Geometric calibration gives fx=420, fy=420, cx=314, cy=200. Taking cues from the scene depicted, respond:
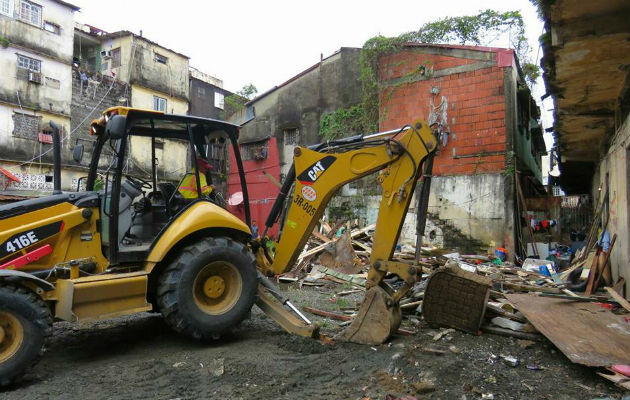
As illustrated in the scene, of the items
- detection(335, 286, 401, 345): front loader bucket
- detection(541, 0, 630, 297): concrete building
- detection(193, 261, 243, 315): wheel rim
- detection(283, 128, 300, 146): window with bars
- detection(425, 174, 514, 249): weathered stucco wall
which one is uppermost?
detection(283, 128, 300, 146): window with bars

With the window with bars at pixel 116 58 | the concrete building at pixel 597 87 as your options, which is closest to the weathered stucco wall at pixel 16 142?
the window with bars at pixel 116 58

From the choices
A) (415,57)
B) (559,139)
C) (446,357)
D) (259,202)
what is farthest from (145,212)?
(259,202)

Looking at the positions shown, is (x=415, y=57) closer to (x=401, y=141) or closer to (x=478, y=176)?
(x=478, y=176)

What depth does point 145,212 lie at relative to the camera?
17.2 feet

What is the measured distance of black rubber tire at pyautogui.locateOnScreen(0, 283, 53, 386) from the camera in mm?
3596

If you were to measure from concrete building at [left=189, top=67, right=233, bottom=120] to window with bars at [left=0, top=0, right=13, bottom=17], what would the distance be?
11.0 metres

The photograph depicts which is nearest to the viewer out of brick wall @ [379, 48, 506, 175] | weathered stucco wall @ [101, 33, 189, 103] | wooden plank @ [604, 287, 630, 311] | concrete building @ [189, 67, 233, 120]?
wooden plank @ [604, 287, 630, 311]

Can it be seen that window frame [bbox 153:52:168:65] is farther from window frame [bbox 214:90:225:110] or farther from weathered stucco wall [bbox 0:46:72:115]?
weathered stucco wall [bbox 0:46:72:115]

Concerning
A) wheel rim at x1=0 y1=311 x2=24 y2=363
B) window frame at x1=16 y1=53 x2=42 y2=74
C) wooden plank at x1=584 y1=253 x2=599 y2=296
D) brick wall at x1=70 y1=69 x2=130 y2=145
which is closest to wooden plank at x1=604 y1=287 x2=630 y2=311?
wooden plank at x1=584 y1=253 x2=599 y2=296

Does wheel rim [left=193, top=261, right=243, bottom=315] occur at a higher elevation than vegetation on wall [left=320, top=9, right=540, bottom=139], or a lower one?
lower

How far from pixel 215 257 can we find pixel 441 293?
2.97 meters

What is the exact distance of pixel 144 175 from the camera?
17.7 feet

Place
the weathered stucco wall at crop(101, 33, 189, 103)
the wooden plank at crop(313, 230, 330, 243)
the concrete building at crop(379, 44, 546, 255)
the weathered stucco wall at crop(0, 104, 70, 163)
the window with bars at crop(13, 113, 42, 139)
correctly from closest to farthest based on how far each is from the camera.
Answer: the concrete building at crop(379, 44, 546, 255)
the wooden plank at crop(313, 230, 330, 243)
the weathered stucco wall at crop(0, 104, 70, 163)
the window with bars at crop(13, 113, 42, 139)
the weathered stucco wall at crop(101, 33, 189, 103)

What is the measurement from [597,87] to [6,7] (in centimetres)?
2629
